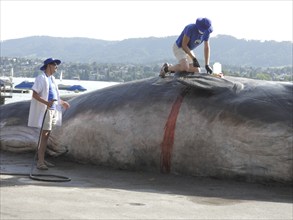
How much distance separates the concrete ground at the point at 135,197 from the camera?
5.77 metres

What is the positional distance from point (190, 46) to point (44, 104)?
8.97ft

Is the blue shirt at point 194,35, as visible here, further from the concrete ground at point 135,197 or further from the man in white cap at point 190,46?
the concrete ground at point 135,197

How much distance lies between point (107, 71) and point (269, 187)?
180051mm

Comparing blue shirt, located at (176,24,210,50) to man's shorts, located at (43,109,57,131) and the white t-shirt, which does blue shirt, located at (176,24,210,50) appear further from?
man's shorts, located at (43,109,57,131)

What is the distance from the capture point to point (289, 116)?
26.9ft

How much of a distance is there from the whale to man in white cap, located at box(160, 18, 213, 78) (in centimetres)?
26

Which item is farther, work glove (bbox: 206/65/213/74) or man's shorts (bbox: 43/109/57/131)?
work glove (bbox: 206/65/213/74)

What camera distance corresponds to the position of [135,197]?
6.77m

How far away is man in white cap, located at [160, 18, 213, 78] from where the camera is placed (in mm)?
9477

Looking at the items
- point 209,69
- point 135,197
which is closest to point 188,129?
point 209,69

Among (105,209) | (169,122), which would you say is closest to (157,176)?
(169,122)

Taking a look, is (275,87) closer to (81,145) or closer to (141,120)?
(141,120)

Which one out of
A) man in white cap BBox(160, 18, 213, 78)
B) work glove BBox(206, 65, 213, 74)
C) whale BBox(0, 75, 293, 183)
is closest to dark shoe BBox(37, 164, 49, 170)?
whale BBox(0, 75, 293, 183)

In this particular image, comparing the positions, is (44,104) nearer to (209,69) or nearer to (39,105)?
(39,105)
